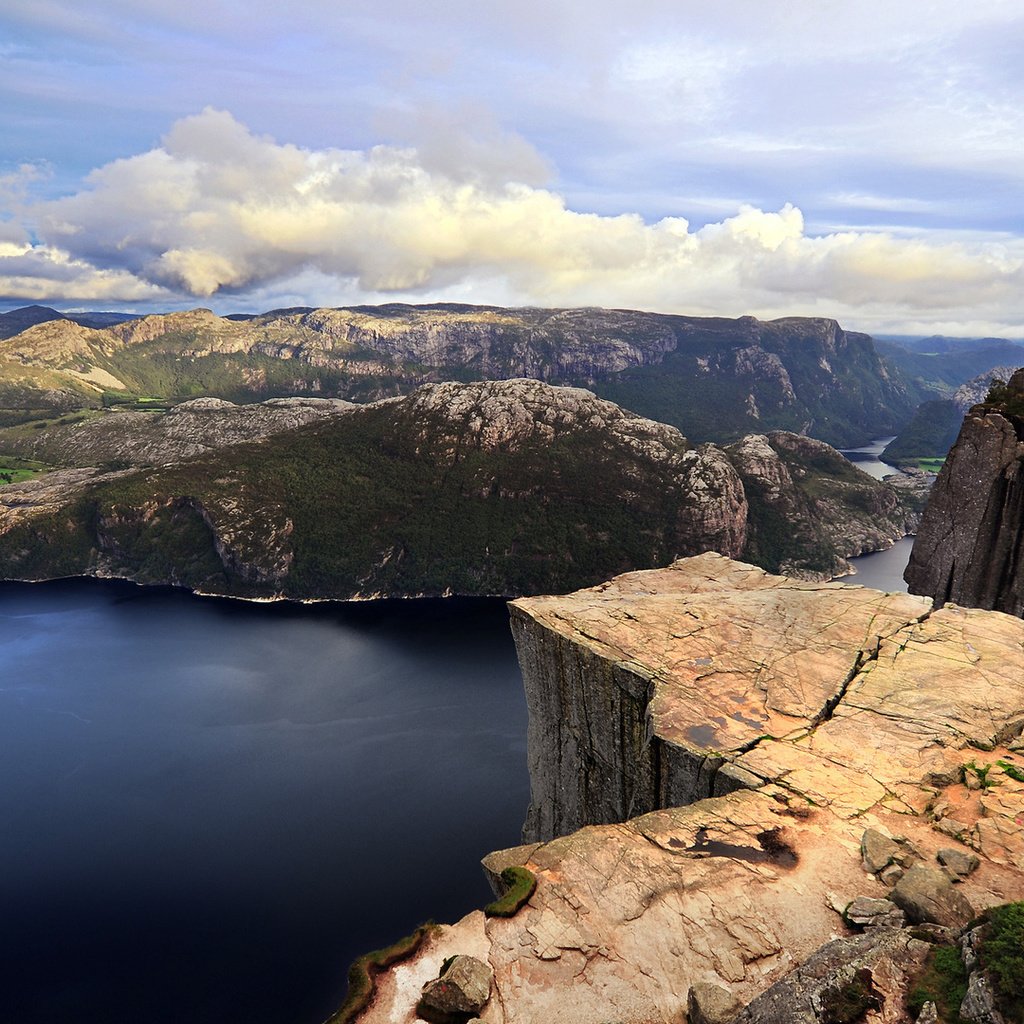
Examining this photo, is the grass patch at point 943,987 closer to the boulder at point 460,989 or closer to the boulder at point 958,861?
the boulder at point 958,861

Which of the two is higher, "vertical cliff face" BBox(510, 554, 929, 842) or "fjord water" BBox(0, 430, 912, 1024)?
"vertical cliff face" BBox(510, 554, 929, 842)

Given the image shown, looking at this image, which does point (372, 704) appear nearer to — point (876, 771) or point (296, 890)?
point (296, 890)

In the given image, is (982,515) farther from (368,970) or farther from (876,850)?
(368,970)

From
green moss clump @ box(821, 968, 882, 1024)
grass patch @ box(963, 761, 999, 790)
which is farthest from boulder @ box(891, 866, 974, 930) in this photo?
grass patch @ box(963, 761, 999, 790)

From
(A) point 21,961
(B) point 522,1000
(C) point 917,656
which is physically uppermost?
(C) point 917,656

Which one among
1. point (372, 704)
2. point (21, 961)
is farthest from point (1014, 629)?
point (372, 704)

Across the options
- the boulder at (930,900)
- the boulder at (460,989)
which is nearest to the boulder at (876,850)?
the boulder at (930,900)

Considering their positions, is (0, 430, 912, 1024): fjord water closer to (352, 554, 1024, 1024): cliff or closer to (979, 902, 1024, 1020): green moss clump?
(352, 554, 1024, 1024): cliff
